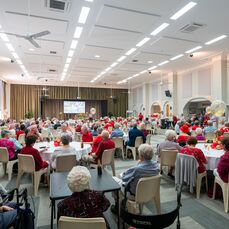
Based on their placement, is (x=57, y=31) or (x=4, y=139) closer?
(x=4, y=139)

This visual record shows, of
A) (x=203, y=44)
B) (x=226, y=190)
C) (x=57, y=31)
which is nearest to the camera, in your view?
(x=226, y=190)

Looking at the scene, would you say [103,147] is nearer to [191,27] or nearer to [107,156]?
[107,156]

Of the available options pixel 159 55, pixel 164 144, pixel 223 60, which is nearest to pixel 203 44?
pixel 159 55

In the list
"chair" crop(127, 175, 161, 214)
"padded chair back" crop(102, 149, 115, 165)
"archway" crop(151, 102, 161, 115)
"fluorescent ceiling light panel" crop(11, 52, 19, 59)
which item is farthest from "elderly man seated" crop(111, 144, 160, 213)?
"archway" crop(151, 102, 161, 115)

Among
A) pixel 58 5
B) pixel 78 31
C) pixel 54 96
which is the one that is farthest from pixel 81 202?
pixel 54 96

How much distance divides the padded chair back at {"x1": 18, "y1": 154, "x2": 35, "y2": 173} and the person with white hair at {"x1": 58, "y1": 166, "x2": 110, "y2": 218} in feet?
7.26

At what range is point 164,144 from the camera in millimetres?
4699

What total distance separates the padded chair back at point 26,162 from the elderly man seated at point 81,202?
2212 mm

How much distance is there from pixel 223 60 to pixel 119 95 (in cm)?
1274

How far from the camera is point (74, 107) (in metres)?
20.2

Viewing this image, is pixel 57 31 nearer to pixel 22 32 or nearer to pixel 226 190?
pixel 22 32

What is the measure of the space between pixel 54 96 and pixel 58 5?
14858 mm

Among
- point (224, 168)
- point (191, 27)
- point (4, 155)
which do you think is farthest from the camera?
point (191, 27)

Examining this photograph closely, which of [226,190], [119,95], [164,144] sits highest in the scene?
[119,95]
